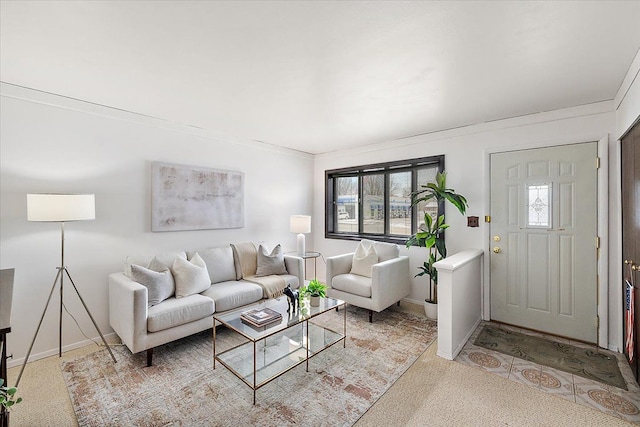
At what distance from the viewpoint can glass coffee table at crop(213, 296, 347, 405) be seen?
7.12ft

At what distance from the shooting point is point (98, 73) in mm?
2225

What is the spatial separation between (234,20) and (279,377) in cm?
250

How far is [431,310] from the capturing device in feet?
11.7

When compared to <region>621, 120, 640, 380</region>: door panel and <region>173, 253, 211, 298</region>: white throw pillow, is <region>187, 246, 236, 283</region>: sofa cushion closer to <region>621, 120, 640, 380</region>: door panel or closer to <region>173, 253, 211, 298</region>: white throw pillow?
<region>173, 253, 211, 298</region>: white throw pillow

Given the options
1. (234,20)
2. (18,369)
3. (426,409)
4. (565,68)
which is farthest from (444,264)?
(18,369)

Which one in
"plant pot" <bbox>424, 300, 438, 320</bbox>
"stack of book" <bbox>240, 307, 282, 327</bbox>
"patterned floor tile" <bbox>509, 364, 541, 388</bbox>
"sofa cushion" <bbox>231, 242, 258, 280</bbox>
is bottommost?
"patterned floor tile" <bbox>509, 364, 541, 388</bbox>

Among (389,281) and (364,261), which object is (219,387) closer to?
(389,281)

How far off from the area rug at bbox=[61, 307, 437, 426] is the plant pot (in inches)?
26.0

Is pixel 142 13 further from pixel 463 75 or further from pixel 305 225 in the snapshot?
pixel 305 225

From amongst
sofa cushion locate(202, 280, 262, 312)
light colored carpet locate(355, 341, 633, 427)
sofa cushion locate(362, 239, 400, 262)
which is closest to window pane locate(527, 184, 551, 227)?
sofa cushion locate(362, 239, 400, 262)

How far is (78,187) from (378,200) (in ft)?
12.2

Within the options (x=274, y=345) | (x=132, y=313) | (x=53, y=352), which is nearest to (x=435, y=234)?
(x=274, y=345)

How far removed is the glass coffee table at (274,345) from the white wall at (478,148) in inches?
74.4

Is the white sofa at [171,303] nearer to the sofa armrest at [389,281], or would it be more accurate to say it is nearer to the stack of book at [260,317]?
the stack of book at [260,317]
